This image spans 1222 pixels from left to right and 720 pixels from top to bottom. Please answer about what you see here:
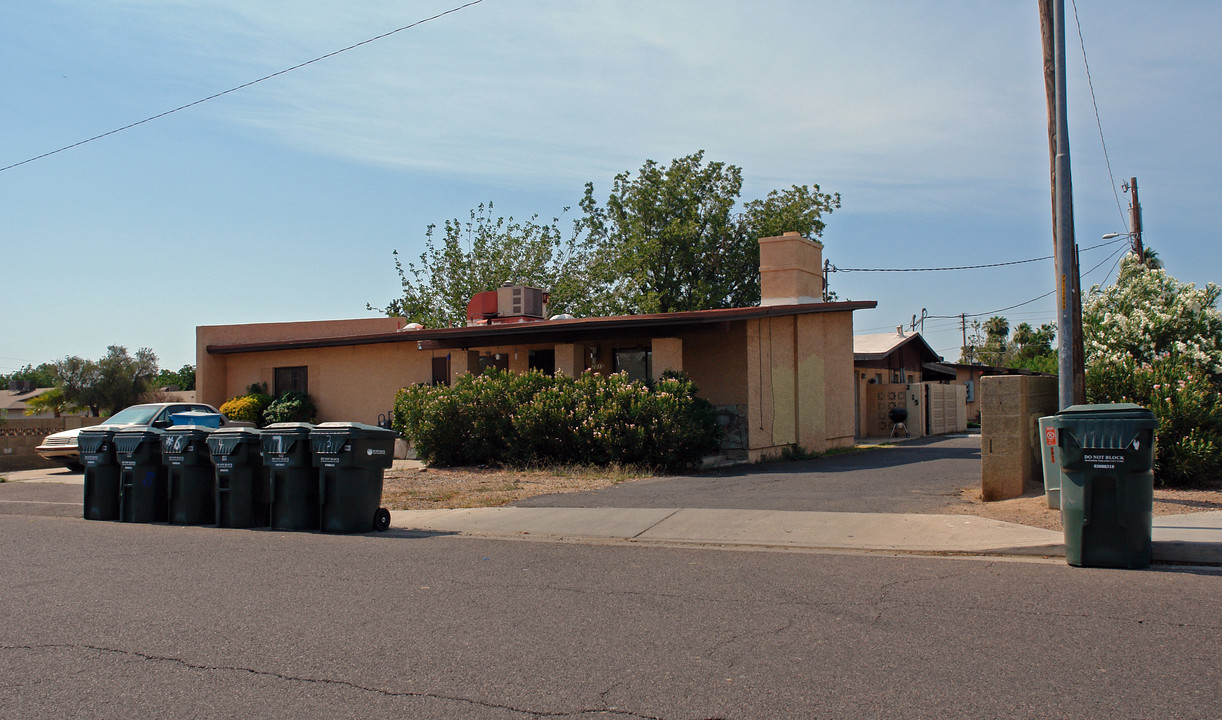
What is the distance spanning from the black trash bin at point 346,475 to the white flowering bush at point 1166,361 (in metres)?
9.35

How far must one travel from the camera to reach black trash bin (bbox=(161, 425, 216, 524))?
1169cm

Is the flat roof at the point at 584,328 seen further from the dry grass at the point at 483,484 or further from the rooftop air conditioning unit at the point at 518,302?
the dry grass at the point at 483,484

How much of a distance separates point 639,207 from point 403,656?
40676mm

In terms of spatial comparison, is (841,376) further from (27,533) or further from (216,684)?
(216,684)

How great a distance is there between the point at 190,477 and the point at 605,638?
8.11m

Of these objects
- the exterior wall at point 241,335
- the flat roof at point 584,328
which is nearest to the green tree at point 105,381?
the exterior wall at point 241,335

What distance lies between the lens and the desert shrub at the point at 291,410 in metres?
23.6

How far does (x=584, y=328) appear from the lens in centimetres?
1859

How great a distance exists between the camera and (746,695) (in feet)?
15.1

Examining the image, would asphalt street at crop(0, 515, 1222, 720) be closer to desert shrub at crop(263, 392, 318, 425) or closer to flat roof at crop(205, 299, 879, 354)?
flat roof at crop(205, 299, 879, 354)

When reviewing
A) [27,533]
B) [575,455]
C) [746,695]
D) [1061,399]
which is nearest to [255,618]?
[746,695]

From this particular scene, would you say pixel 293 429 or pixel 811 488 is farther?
pixel 811 488

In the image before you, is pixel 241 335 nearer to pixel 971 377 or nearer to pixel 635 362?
pixel 635 362

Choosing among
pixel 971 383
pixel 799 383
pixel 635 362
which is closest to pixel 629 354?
pixel 635 362
